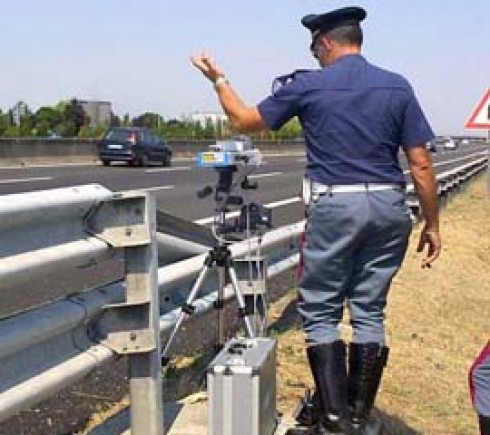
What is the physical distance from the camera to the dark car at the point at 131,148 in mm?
37156

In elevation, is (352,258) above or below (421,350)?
above

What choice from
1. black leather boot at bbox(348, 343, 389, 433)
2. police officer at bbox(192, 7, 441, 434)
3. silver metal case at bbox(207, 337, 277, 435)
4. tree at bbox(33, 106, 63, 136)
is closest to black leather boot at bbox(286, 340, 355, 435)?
police officer at bbox(192, 7, 441, 434)

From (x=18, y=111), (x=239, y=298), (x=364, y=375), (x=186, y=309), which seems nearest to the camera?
(x=364, y=375)

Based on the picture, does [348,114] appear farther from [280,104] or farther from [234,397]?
[234,397]

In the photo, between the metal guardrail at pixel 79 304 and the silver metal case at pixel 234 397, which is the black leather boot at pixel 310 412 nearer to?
the silver metal case at pixel 234 397

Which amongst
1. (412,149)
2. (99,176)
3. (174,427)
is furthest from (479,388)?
(99,176)

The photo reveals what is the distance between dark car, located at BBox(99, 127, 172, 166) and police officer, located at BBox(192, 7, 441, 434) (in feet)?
108

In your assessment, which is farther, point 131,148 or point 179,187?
point 131,148

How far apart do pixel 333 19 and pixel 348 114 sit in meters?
0.44

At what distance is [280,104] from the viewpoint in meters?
4.34

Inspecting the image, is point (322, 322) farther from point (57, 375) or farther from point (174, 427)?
point (57, 375)

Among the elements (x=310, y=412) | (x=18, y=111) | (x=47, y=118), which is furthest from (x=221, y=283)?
(x=47, y=118)

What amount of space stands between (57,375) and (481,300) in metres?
7.50

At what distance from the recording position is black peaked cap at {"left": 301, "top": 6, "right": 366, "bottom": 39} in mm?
4336
